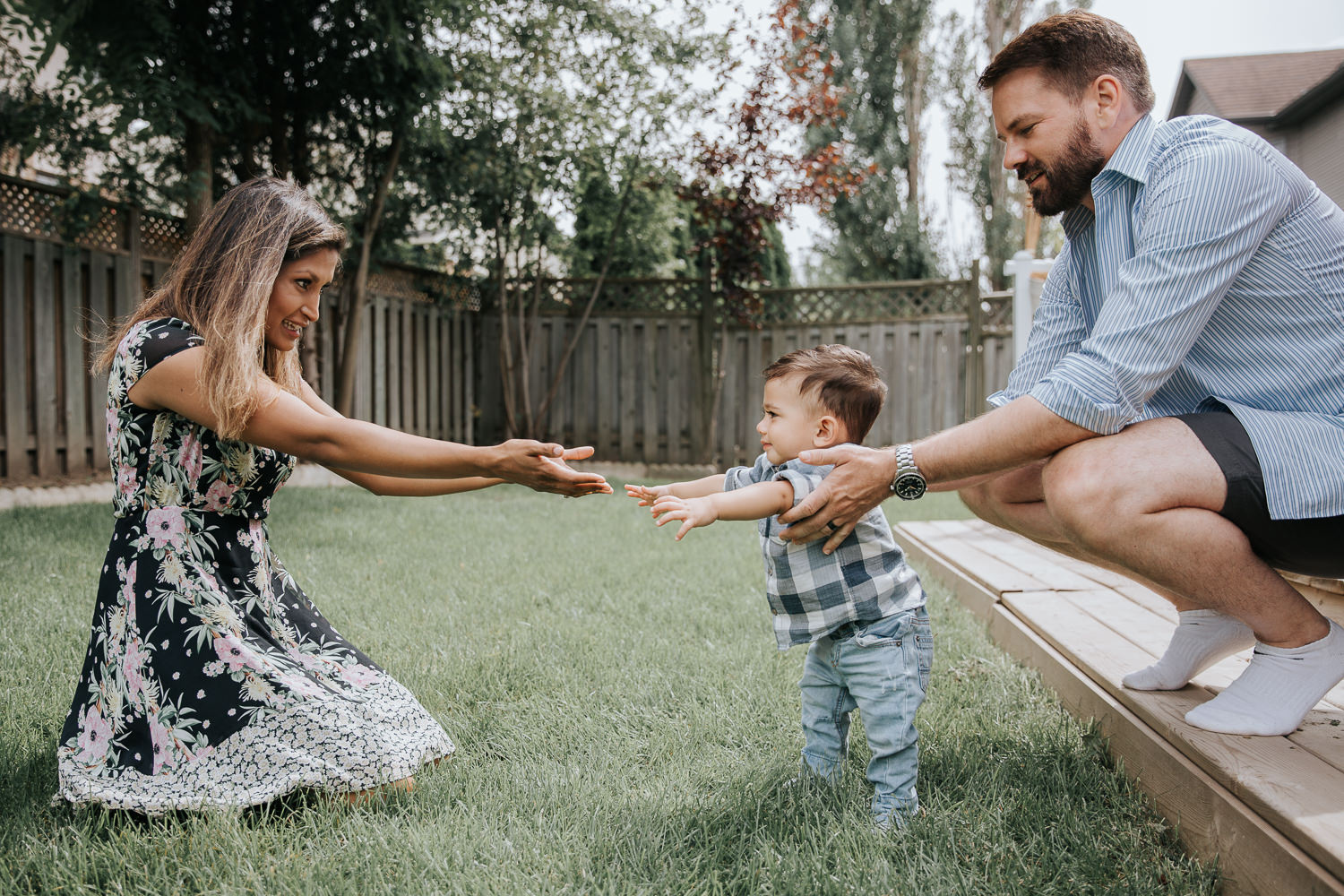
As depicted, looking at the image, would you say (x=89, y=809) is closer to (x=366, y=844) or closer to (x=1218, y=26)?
(x=366, y=844)

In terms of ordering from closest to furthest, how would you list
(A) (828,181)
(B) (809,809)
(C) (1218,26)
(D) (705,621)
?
(B) (809,809) → (D) (705,621) → (C) (1218,26) → (A) (828,181)

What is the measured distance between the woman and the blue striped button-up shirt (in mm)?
1128

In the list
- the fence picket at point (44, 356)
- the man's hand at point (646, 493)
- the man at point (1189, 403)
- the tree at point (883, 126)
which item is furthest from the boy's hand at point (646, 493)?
the tree at point (883, 126)

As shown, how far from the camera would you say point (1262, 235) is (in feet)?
5.91

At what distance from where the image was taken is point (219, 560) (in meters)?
2.02

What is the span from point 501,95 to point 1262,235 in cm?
837

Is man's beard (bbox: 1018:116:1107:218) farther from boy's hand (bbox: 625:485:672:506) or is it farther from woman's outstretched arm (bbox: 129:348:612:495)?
woman's outstretched arm (bbox: 129:348:612:495)

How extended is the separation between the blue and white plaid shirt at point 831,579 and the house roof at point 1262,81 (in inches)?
218

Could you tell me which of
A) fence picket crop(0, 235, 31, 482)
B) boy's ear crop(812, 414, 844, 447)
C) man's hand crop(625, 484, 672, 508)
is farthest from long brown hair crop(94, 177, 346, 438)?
fence picket crop(0, 235, 31, 482)

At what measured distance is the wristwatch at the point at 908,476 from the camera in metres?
1.88

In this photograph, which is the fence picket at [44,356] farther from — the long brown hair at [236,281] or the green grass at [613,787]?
the long brown hair at [236,281]

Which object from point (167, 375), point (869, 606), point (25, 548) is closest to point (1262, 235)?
point (869, 606)

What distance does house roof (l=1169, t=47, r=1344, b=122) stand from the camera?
596 centimetres

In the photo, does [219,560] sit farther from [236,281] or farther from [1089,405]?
[1089,405]
